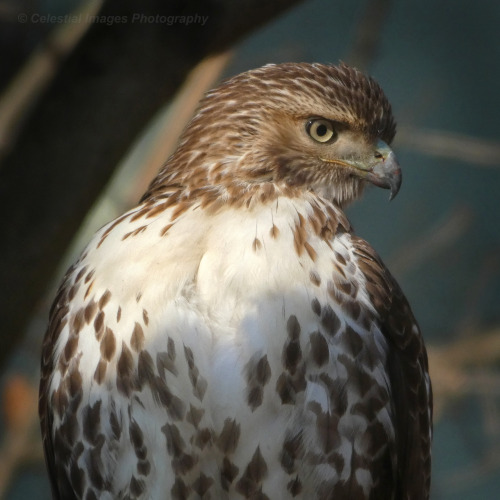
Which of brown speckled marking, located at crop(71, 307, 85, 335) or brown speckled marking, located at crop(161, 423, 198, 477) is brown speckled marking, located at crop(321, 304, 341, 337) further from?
brown speckled marking, located at crop(71, 307, 85, 335)

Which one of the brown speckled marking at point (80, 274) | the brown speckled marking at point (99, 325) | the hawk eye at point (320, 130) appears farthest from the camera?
the hawk eye at point (320, 130)

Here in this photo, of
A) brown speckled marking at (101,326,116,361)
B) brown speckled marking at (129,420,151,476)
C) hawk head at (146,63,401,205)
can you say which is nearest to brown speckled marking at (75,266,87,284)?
brown speckled marking at (101,326,116,361)

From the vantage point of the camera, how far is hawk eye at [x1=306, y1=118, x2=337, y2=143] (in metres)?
3.27

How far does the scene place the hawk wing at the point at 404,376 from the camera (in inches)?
121

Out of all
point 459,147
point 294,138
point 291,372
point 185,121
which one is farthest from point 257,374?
point 459,147

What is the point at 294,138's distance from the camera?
325 centimetres

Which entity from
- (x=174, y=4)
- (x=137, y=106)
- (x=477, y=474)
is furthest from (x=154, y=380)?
(x=477, y=474)

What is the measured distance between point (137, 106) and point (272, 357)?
917mm

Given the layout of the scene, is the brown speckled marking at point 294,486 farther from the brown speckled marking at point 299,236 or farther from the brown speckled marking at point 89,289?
the brown speckled marking at point 89,289

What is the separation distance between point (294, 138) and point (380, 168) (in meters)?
0.28

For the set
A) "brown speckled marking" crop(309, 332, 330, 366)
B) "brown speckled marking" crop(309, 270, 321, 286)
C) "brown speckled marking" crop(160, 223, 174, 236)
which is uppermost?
"brown speckled marking" crop(309, 270, 321, 286)

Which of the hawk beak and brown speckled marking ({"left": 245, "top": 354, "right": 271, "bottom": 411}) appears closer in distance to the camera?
brown speckled marking ({"left": 245, "top": 354, "right": 271, "bottom": 411})

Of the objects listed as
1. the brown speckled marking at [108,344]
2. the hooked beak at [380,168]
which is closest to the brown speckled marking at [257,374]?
the brown speckled marking at [108,344]

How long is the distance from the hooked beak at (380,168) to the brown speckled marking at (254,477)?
2.89 ft
